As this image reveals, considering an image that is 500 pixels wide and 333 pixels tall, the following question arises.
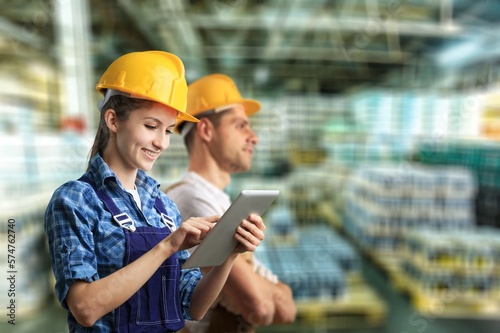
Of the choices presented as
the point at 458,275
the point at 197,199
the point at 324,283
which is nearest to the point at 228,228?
the point at 197,199

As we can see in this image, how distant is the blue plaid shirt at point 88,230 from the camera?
0.96 m

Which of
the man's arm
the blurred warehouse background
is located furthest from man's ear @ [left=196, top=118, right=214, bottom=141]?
the blurred warehouse background

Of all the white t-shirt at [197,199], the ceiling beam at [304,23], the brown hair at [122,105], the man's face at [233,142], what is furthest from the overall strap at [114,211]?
the ceiling beam at [304,23]

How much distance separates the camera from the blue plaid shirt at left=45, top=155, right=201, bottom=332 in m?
0.96

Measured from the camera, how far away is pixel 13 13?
3031 millimetres

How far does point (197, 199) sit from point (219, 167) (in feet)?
0.39

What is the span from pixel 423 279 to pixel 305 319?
0.78 m

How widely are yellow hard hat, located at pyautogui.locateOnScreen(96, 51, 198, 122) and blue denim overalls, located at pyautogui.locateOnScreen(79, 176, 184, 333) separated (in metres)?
0.18

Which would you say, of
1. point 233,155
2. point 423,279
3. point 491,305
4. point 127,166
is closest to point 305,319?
point 423,279

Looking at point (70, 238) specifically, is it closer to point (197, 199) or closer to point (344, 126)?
point (197, 199)

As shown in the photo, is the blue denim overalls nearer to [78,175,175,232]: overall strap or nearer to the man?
[78,175,175,232]: overall strap

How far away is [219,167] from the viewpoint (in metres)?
1.58

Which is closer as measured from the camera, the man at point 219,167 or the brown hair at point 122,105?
the brown hair at point 122,105

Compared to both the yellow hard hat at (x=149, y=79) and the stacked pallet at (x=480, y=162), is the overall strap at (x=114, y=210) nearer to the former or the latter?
the yellow hard hat at (x=149, y=79)
